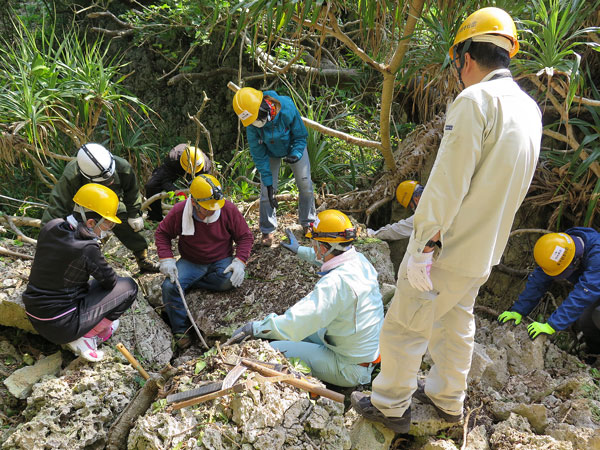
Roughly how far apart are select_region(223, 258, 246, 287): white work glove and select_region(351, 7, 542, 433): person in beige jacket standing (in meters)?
1.62

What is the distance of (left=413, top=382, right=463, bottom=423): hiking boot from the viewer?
2322 millimetres

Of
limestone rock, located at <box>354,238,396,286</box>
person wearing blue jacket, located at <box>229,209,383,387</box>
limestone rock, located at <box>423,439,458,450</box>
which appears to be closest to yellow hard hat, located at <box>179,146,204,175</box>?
limestone rock, located at <box>354,238,396,286</box>

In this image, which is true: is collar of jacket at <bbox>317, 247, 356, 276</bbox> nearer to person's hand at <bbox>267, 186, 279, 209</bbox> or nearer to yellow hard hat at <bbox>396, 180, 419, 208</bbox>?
person's hand at <bbox>267, 186, 279, 209</bbox>

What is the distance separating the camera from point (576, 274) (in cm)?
344

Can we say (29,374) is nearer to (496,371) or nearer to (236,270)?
(236,270)

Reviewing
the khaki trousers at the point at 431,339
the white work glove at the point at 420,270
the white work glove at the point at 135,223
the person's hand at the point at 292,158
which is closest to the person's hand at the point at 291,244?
the person's hand at the point at 292,158

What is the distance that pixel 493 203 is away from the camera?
179 cm

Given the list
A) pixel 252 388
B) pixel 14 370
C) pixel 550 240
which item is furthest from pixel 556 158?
pixel 14 370

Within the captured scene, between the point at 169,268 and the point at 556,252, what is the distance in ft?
9.57

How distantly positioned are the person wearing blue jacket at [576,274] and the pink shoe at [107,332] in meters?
3.09

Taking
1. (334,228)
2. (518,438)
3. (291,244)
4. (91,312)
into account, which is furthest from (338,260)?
(91,312)

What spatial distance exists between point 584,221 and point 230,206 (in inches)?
118

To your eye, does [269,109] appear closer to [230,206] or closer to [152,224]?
[230,206]

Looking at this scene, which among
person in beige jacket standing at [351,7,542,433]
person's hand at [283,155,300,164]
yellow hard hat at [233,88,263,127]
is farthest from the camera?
person's hand at [283,155,300,164]
